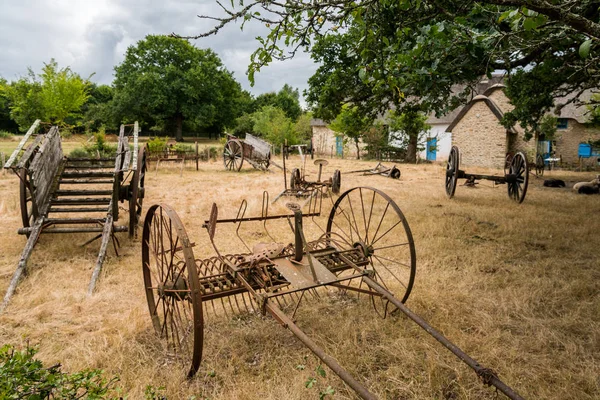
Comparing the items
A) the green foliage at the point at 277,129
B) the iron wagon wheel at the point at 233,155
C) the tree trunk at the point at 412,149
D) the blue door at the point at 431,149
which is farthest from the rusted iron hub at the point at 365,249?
the green foliage at the point at 277,129

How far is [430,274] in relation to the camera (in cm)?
490

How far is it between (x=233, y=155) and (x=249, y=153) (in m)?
0.80

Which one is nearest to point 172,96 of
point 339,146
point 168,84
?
point 168,84

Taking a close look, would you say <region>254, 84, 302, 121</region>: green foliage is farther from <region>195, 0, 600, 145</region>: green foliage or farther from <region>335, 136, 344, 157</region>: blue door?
<region>195, 0, 600, 145</region>: green foliage

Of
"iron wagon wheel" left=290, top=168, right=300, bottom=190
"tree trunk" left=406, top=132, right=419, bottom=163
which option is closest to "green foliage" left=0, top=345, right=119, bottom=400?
"iron wagon wheel" left=290, top=168, right=300, bottom=190

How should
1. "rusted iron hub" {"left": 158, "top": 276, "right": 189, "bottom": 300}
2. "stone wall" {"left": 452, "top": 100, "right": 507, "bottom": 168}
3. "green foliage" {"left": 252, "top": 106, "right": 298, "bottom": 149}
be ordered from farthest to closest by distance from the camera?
1. "green foliage" {"left": 252, "top": 106, "right": 298, "bottom": 149}
2. "stone wall" {"left": 452, "top": 100, "right": 507, "bottom": 168}
3. "rusted iron hub" {"left": 158, "top": 276, "right": 189, "bottom": 300}

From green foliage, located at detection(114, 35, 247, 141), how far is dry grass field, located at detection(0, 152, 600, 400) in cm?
3137

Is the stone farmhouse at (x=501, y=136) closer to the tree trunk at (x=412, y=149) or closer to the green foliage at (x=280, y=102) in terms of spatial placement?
the tree trunk at (x=412, y=149)

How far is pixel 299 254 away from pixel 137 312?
1847 mm

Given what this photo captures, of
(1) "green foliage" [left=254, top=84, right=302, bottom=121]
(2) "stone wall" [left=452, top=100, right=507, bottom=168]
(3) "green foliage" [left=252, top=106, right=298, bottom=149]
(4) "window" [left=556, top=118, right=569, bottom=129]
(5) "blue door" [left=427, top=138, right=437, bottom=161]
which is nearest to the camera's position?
(2) "stone wall" [left=452, top=100, right=507, bottom=168]

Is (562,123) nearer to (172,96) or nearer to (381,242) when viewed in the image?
(381,242)

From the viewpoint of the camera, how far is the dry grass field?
9.22 feet

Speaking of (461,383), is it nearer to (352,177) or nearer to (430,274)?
(430,274)

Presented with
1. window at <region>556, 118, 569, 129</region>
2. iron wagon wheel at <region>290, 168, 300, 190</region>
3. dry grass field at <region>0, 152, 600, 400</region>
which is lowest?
dry grass field at <region>0, 152, 600, 400</region>
